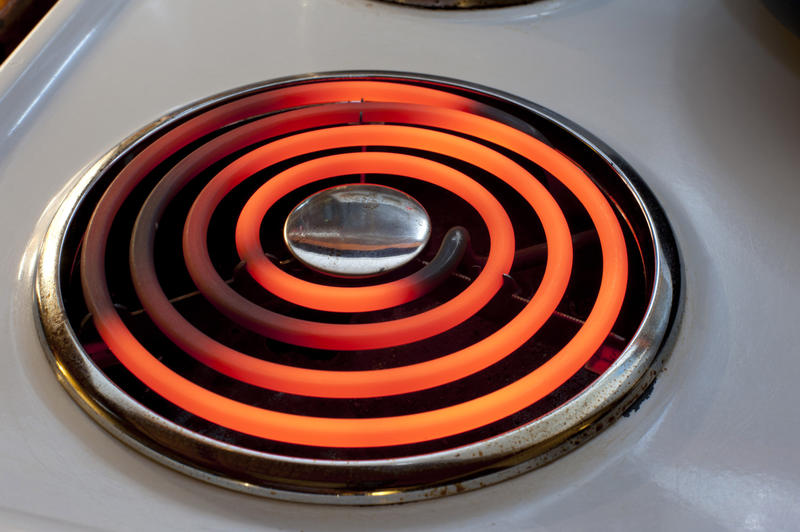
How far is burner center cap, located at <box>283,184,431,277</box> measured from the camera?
513mm

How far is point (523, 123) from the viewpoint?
1.92ft

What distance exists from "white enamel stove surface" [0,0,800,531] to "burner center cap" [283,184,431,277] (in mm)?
164

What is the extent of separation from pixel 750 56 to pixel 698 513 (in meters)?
0.49

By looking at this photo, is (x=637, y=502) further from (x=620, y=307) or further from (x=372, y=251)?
(x=372, y=251)

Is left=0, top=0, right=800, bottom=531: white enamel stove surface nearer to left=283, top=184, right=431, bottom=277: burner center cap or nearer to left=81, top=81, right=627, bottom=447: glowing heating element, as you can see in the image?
left=81, top=81, right=627, bottom=447: glowing heating element

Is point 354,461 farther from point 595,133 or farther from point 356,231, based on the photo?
point 595,133

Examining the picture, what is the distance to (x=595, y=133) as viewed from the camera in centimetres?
59

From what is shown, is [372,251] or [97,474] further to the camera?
[372,251]

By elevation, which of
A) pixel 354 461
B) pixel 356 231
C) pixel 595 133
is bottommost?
pixel 354 461

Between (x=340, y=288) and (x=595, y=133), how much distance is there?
269 millimetres

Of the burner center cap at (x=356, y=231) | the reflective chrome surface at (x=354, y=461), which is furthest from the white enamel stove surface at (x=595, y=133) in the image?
the burner center cap at (x=356, y=231)

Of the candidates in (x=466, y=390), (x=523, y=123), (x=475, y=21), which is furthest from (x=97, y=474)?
(x=475, y=21)

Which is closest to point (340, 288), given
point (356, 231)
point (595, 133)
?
point (356, 231)

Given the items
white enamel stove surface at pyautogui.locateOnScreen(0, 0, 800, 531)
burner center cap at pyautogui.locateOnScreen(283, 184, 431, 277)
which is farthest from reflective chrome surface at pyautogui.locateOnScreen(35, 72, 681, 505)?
burner center cap at pyautogui.locateOnScreen(283, 184, 431, 277)
